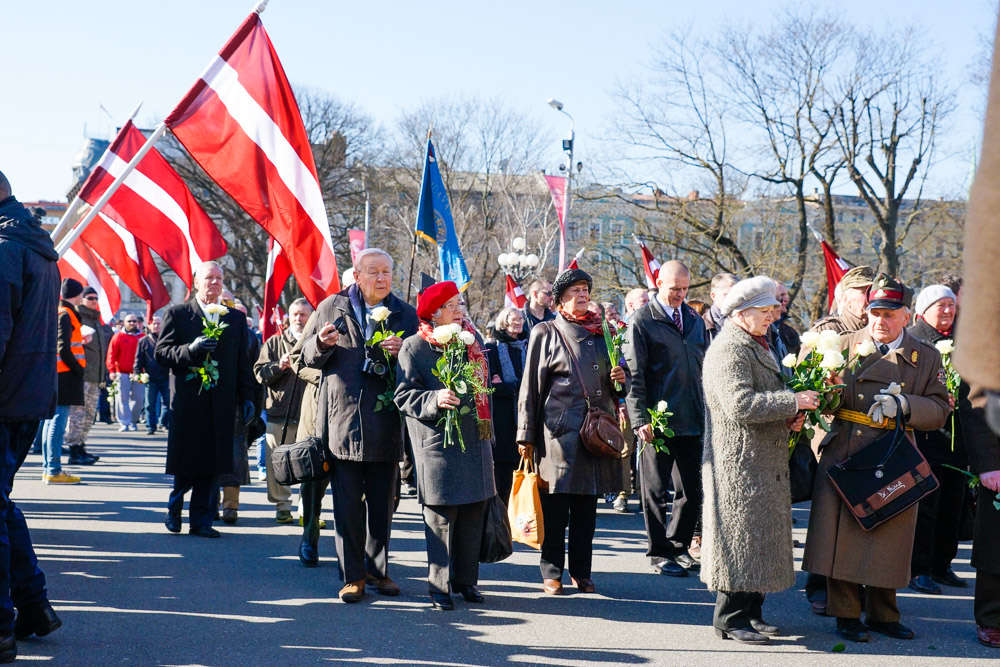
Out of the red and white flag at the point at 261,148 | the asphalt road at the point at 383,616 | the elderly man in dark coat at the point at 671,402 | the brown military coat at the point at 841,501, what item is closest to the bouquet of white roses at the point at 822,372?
the brown military coat at the point at 841,501

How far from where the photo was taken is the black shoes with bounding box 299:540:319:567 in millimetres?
7352

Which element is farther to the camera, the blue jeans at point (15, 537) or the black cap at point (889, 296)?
the black cap at point (889, 296)

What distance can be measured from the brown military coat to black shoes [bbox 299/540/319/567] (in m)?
3.58

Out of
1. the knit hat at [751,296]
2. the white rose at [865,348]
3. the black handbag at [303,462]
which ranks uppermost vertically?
the knit hat at [751,296]

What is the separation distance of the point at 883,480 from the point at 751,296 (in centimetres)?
122

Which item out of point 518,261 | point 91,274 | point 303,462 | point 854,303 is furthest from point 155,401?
point 854,303

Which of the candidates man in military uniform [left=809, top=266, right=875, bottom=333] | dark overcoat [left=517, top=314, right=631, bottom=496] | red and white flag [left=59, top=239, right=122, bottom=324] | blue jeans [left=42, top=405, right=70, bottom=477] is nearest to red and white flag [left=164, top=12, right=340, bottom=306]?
dark overcoat [left=517, top=314, right=631, bottom=496]

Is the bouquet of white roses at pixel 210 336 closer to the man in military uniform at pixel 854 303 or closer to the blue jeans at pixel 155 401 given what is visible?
the man in military uniform at pixel 854 303

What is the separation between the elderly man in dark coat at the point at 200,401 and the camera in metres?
8.47

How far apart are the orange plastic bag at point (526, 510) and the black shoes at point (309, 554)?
1.58 meters

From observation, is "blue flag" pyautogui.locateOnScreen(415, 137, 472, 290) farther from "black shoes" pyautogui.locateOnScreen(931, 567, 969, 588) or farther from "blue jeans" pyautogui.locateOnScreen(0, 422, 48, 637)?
"blue jeans" pyautogui.locateOnScreen(0, 422, 48, 637)

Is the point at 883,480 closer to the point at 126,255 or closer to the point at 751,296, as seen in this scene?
the point at 751,296

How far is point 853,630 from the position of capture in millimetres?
5531

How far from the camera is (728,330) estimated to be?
18.2 feet
